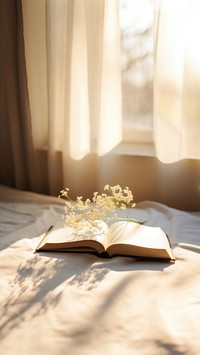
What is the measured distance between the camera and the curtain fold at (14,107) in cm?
191

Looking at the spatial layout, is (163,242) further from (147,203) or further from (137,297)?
(147,203)

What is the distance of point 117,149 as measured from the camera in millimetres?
1972

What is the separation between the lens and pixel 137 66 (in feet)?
6.01

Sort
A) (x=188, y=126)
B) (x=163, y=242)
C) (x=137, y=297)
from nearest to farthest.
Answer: (x=137, y=297) < (x=163, y=242) < (x=188, y=126)

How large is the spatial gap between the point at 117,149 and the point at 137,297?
103 centimetres

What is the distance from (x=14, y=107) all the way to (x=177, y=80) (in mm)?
826

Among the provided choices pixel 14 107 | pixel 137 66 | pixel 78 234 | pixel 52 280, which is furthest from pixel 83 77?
pixel 52 280

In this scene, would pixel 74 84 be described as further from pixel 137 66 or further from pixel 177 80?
pixel 177 80

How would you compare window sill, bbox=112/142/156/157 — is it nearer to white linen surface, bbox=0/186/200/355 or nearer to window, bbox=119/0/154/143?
window, bbox=119/0/154/143

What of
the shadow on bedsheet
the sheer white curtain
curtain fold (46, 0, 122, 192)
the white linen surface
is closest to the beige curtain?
curtain fold (46, 0, 122, 192)

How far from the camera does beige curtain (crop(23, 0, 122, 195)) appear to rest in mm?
1790

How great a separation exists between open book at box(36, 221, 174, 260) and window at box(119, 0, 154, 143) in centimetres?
69

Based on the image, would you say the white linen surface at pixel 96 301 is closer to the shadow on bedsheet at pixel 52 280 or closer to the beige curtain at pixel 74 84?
the shadow on bedsheet at pixel 52 280

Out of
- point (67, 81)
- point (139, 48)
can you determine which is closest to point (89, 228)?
point (67, 81)
